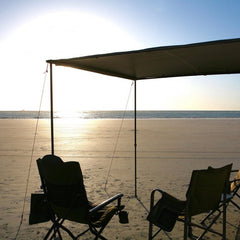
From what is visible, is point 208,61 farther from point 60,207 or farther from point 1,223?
point 1,223

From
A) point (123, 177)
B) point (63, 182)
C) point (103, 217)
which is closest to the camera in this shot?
point (63, 182)

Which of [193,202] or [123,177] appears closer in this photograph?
[193,202]

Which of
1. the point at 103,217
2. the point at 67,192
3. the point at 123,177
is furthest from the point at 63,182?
the point at 123,177

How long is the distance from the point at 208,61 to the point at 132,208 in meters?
2.20

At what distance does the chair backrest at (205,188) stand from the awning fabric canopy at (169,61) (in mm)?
1120

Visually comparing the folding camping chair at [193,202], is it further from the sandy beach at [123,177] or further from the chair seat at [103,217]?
the sandy beach at [123,177]

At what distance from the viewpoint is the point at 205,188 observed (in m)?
2.58

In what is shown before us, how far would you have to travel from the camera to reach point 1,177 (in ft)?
19.4

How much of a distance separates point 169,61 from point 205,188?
161 cm

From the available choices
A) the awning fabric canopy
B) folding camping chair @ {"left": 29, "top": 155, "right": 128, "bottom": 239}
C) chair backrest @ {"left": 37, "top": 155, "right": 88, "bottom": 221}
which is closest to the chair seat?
folding camping chair @ {"left": 29, "top": 155, "right": 128, "bottom": 239}

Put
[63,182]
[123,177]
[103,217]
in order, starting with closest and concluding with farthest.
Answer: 1. [63,182]
2. [103,217]
3. [123,177]

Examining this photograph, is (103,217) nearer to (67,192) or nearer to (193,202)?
(67,192)

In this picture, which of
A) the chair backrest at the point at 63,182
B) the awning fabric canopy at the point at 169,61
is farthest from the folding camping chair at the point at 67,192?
the awning fabric canopy at the point at 169,61

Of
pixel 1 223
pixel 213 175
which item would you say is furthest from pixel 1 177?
pixel 213 175
